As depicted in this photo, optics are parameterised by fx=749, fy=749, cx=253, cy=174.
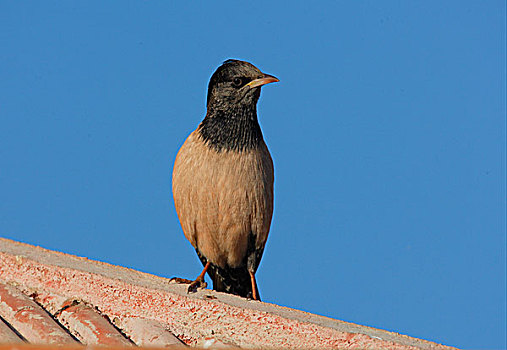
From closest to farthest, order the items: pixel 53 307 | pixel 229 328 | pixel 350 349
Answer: pixel 350 349 < pixel 229 328 < pixel 53 307

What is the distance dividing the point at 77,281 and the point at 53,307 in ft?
0.67

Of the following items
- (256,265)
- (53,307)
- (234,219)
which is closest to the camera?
(53,307)

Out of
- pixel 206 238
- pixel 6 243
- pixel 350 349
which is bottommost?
pixel 350 349

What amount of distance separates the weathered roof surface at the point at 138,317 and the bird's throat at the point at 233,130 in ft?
3.44

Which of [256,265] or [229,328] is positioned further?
[256,265]

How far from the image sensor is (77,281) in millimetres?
4305

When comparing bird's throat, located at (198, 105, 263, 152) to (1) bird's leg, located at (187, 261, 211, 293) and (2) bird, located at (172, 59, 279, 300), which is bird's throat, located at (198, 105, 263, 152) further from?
(1) bird's leg, located at (187, 261, 211, 293)

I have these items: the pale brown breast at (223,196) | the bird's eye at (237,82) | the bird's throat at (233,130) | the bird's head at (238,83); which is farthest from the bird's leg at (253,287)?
the bird's eye at (237,82)

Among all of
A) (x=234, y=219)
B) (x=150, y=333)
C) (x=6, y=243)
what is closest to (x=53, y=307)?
(x=150, y=333)

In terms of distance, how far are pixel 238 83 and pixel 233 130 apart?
0.32 m

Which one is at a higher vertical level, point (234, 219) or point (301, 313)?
point (234, 219)

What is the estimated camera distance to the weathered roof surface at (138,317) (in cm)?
367

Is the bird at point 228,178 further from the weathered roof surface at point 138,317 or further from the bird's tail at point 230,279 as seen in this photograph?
the weathered roof surface at point 138,317

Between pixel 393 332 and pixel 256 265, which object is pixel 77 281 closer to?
pixel 256 265
